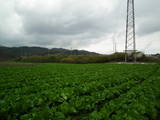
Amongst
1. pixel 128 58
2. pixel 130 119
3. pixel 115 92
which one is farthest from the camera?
pixel 128 58

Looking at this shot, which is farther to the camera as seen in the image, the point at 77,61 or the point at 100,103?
the point at 77,61

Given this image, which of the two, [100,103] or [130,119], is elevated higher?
[130,119]

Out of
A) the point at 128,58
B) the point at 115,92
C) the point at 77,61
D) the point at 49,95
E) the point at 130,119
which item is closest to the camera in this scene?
the point at 130,119

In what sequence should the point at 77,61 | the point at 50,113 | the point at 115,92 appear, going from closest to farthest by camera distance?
1. the point at 50,113
2. the point at 115,92
3. the point at 77,61

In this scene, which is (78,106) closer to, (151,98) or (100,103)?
(100,103)

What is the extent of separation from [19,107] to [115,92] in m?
5.63

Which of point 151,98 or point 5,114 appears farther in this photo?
point 151,98

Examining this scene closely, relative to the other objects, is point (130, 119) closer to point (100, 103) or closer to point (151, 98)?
point (100, 103)

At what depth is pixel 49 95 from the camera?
731 cm

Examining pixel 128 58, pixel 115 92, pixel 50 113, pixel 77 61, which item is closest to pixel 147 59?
pixel 128 58

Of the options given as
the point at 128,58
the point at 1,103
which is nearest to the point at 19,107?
the point at 1,103

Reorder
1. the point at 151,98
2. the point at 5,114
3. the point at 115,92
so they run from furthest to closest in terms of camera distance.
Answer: the point at 115,92 → the point at 151,98 → the point at 5,114

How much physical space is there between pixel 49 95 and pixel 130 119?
4716 mm

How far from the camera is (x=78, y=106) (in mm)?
6043
